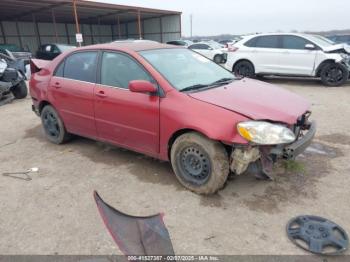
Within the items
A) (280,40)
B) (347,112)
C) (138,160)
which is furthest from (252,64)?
(138,160)

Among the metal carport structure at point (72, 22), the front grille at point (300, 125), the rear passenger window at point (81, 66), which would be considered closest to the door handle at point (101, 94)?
the rear passenger window at point (81, 66)

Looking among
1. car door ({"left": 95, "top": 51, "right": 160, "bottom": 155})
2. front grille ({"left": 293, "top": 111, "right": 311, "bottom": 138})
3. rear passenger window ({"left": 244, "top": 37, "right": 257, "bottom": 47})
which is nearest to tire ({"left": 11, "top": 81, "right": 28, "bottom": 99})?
car door ({"left": 95, "top": 51, "right": 160, "bottom": 155})

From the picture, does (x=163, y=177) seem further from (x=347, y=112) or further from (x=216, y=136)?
(x=347, y=112)

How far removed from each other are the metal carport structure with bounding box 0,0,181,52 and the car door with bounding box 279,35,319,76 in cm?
1363

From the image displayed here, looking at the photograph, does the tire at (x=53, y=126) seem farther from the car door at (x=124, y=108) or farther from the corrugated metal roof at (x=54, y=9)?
the corrugated metal roof at (x=54, y=9)

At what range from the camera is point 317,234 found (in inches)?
109

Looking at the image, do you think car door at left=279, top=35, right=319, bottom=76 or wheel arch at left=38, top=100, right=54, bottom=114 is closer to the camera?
wheel arch at left=38, top=100, right=54, bottom=114

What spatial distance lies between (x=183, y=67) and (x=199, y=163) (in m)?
1.32

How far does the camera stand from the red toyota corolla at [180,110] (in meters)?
3.15

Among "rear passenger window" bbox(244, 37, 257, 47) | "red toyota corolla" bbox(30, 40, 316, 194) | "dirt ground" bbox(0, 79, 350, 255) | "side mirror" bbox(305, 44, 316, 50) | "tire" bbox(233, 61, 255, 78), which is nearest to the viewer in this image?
"dirt ground" bbox(0, 79, 350, 255)

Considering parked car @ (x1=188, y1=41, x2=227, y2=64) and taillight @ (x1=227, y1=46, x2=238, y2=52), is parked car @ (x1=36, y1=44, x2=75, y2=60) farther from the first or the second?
taillight @ (x1=227, y1=46, x2=238, y2=52)

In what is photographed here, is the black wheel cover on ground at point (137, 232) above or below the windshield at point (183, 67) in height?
below

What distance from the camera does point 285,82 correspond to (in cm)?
1091

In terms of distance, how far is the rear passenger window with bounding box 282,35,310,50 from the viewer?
9728mm
